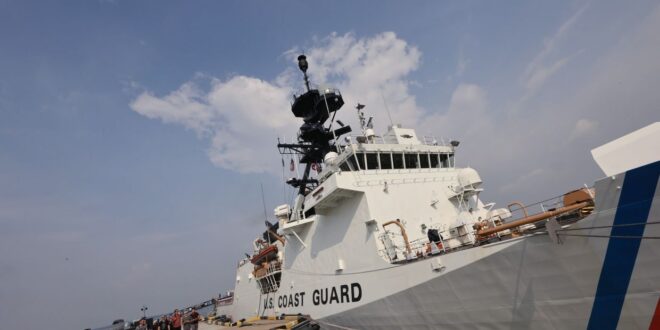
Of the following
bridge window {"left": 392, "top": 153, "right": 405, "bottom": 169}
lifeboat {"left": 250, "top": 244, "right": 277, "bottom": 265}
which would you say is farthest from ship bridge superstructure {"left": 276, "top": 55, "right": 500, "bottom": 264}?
lifeboat {"left": 250, "top": 244, "right": 277, "bottom": 265}

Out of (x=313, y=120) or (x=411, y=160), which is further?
(x=313, y=120)

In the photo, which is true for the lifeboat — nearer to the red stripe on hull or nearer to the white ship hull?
the white ship hull

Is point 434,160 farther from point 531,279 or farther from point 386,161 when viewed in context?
point 531,279

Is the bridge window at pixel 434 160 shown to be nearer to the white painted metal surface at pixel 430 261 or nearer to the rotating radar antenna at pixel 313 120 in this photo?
the white painted metal surface at pixel 430 261

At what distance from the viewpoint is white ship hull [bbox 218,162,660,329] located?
562 cm

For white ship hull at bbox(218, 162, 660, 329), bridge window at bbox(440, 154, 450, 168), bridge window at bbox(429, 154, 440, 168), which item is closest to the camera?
white ship hull at bbox(218, 162, 660, 329)

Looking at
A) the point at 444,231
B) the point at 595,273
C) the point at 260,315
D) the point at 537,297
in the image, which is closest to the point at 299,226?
the point at 444,231

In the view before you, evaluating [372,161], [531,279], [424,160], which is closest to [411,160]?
[424,160]

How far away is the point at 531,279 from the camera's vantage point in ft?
22.3

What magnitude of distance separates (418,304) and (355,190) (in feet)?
13.0

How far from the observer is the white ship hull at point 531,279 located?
18.4 feet

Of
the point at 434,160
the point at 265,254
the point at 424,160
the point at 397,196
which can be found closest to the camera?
the point at 397,196

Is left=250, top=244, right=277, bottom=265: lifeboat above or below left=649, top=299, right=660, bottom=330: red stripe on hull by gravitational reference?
above

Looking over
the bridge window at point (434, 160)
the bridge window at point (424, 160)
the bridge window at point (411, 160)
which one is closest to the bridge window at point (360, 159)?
the bridge window at point (411, 160)
